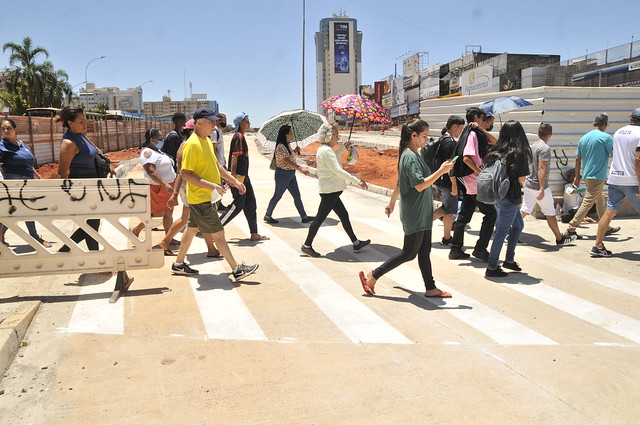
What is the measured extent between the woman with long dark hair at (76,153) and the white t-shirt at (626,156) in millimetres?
6477

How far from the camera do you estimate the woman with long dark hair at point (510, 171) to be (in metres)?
6.00

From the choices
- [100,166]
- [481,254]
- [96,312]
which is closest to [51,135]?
[100,166]

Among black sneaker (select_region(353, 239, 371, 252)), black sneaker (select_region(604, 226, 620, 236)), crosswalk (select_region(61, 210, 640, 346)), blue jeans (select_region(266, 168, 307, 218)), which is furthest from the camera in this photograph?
blue jeans (select_region(266, 168, 307, 218))

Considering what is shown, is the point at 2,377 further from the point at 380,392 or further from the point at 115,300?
the point at 380,392

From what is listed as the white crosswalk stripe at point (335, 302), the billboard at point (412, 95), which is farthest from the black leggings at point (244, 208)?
the billboard at point (412, 95)

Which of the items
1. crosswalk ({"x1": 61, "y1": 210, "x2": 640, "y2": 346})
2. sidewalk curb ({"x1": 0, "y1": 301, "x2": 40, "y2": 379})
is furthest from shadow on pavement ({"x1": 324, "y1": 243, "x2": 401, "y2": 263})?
sidewalk curb ({"x1": 0, "y1": 301, "x2": 40, "y2": 379})

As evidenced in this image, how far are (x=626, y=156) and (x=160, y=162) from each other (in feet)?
20.1

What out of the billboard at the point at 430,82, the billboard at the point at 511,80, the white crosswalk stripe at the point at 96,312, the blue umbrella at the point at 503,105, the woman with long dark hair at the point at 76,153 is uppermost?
the billboard at the point at 430,82

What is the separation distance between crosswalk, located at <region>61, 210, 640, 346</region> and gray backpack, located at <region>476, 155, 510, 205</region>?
0.98 metres

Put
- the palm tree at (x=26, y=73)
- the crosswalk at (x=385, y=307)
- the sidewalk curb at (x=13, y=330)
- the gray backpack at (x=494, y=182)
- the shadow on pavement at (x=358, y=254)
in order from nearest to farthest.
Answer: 1. the sidewalk curb at (x=13, y=330)
2. the crosswalk at (x=385, y=307)
3. the gray backpack at (x=494, y=182)
4. the shadow on pavement at (x=358, y=254)
5. the palm tree at (x=26, y=73)

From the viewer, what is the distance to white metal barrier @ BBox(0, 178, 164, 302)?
5238 millimetres

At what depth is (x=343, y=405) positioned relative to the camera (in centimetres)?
346

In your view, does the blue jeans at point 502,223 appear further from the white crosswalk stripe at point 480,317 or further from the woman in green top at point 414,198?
the woman in green top at point 414,198

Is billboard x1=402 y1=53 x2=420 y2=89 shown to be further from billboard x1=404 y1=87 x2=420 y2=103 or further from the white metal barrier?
the white metal barrier
